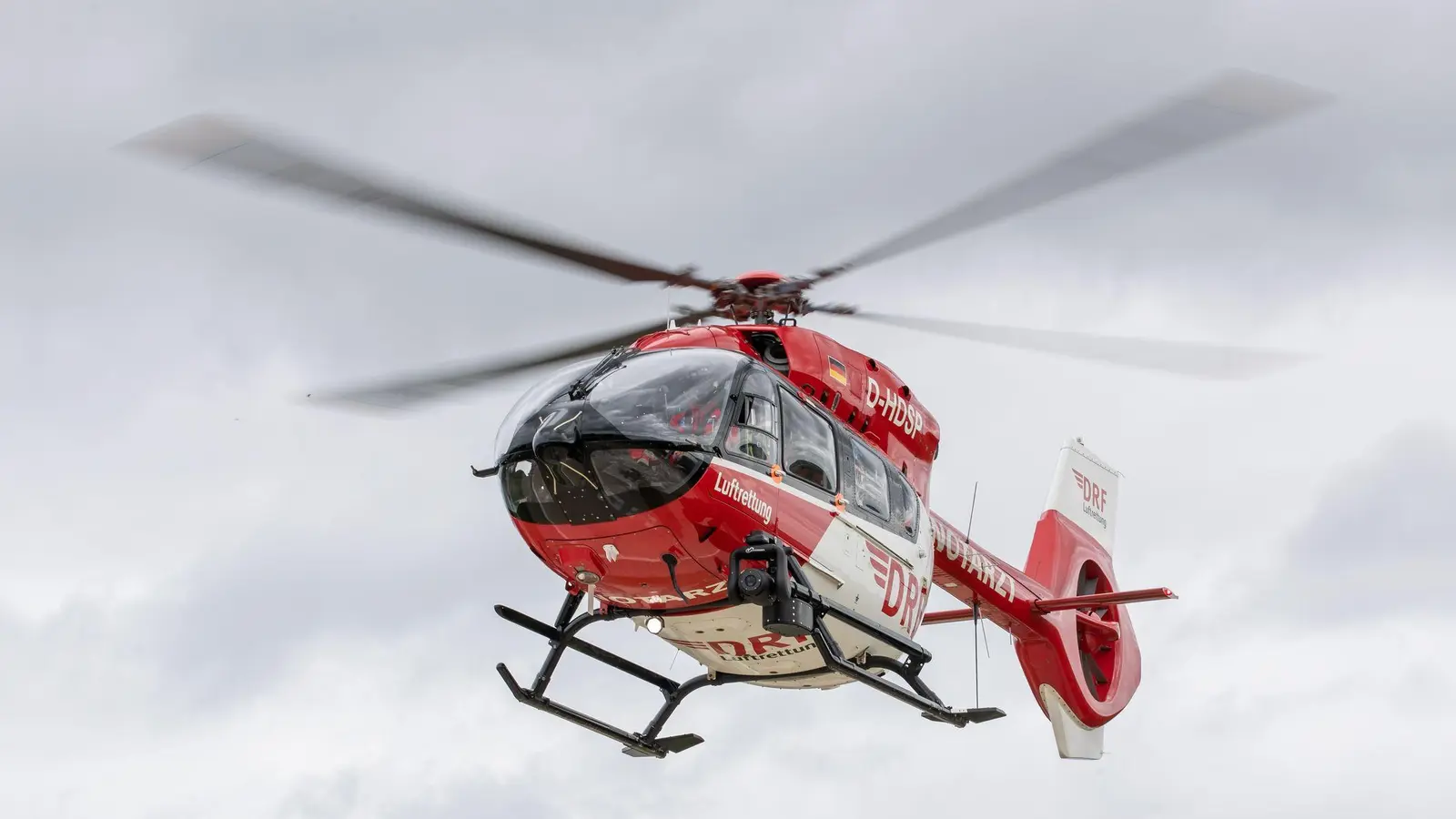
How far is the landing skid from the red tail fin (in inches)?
149

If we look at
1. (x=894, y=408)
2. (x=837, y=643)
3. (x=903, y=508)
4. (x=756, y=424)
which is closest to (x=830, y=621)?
(x=837, y=643)

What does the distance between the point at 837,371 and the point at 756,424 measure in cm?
200

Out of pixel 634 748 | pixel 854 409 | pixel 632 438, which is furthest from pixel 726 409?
pixel 634 748

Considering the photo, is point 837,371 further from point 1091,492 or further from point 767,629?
point 1091,492

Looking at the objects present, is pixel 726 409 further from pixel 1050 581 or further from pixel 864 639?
pixel 1050 581

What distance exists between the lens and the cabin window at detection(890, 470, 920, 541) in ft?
54.7

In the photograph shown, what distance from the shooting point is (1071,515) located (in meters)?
23.5

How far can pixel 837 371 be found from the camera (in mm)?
16469

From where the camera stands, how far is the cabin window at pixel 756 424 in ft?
47.7

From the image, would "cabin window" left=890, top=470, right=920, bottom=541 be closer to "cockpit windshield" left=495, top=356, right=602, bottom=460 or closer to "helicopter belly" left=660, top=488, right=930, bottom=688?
"helicopter belly" left=660, top=488, right=930, bottom=688

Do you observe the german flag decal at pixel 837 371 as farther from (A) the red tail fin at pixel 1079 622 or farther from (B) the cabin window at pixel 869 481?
(A) the red tail fin at pixel 1079 622

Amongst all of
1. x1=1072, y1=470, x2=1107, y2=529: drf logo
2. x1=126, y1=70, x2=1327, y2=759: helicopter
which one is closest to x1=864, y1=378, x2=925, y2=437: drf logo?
x1=126, y1=70, x2=1327, y2=759: helicopter

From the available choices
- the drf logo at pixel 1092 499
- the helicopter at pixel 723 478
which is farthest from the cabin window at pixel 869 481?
the drf logo at pixel 1092 499

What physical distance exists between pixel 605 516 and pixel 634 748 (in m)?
3.86
